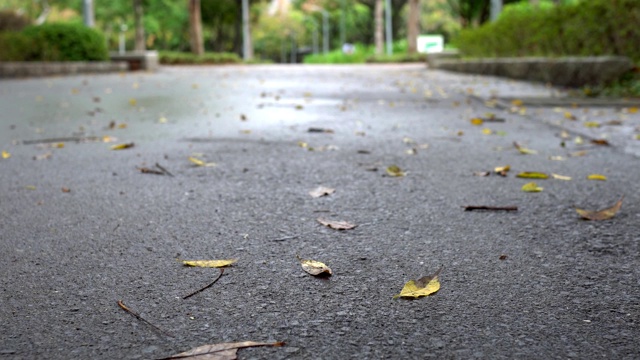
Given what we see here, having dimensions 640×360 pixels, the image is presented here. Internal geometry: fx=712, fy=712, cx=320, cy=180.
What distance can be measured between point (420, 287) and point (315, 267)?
1.17 feet

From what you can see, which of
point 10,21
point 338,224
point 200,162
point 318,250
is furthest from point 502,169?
point 10,21

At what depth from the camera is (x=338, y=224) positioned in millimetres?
2783

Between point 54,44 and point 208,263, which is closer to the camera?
point 208,263

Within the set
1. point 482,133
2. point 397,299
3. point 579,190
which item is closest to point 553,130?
point 482,133

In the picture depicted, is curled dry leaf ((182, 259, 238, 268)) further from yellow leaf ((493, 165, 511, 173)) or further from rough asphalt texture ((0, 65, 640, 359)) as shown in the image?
yellow leaf ((493, 165, 511, 173))

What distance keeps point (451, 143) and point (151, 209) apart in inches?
109

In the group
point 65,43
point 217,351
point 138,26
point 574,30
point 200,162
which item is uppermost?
point 138,26

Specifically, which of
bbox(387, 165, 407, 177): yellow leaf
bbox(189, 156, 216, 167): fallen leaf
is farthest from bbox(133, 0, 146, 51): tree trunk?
bbox(387, 165, 407, 177): yellow leaf

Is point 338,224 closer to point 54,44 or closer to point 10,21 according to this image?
point 54,44

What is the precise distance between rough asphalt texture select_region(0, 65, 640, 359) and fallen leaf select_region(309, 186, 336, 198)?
52mm

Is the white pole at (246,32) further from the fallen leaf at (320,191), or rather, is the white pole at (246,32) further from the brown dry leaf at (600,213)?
the brown dry leaf at (600,213)

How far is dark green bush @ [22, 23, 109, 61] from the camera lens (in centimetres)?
1762

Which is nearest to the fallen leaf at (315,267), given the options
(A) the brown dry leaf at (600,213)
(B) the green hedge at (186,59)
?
(A) the brown dry leaf at (600,213)

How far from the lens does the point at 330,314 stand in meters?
1.87
